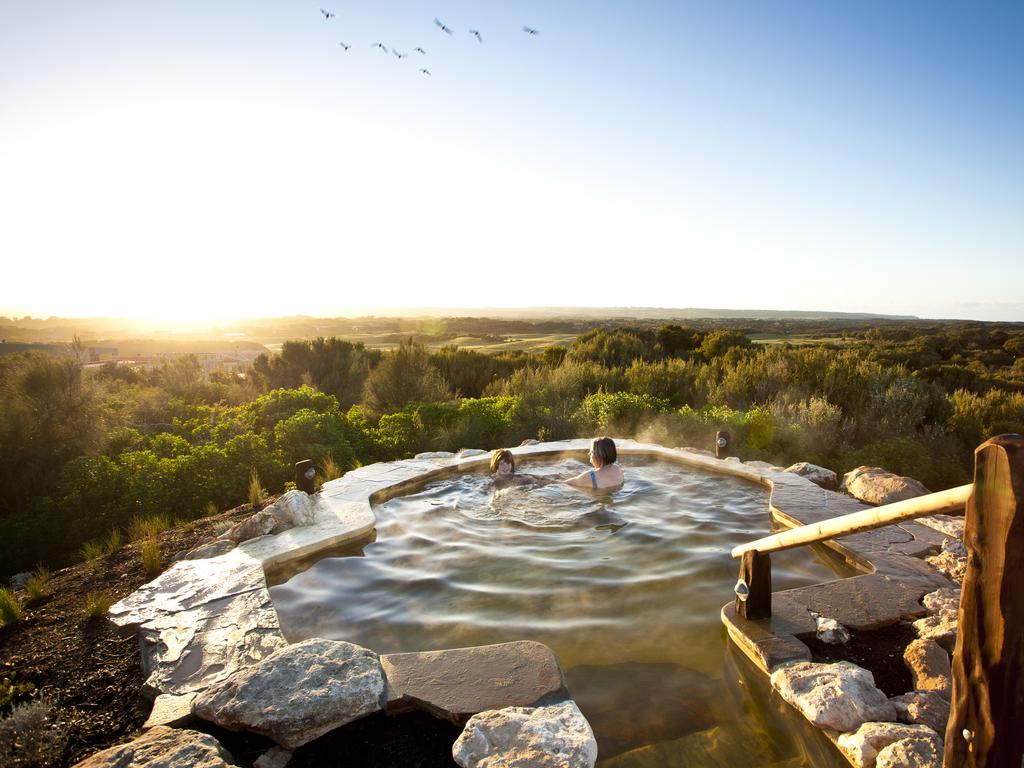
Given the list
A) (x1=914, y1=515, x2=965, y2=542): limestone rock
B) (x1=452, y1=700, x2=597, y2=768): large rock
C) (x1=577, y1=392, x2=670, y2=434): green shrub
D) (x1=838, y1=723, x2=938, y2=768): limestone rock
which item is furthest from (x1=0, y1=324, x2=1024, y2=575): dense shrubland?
(x1=838, y1=723, x2=938, y2=768): limestone rock

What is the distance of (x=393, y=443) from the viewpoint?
29.0 feet

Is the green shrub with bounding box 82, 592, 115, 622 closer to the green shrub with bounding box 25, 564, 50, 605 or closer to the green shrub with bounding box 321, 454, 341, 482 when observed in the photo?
the green shrub with bounding box 25, 564, 50, 605

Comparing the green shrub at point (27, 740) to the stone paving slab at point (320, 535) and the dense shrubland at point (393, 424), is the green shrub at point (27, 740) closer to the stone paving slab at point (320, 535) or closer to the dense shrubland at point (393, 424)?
the stone paving slab at point (320, 535)

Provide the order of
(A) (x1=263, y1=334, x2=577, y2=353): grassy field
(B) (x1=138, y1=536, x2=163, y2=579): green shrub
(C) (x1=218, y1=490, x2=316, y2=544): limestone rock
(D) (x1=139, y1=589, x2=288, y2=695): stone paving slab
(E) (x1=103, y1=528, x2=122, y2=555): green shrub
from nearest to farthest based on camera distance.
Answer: (D) (x1=139, y1=589, x2=288, y2=695): stone paving slab, (B) (x1=138, y1=536, x2=163, y2=579): green shrub, (C) (x1=218, y1=490, x2=316, y2=544): limestone rock, (E) (x1=103, y1=528, x2=122, y2=555): green shrub, (A) (x1=263, y1=334, x2=577, y2=353): grassy field

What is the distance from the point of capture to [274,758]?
8.52ft

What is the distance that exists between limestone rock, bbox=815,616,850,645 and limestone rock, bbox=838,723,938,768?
79 centimetres

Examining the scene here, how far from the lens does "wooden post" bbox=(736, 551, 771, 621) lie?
3457 millimetres

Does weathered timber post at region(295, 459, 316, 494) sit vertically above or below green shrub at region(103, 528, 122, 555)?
above

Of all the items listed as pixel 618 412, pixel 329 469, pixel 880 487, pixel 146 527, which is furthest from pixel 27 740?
pixel 618 412

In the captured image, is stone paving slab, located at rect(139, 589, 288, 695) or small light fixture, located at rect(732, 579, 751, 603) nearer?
stone paving slab, located at rect(139, 589, 288, 695)

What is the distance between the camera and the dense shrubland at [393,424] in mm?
6703

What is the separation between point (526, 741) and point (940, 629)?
98.8 inches

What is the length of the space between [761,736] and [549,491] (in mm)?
3930

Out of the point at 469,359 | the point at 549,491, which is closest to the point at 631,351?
the point at 469,359
